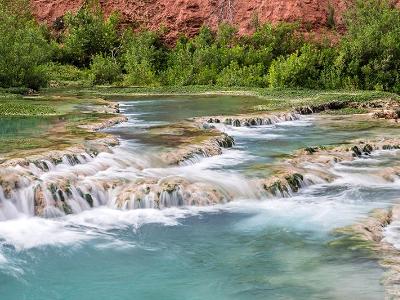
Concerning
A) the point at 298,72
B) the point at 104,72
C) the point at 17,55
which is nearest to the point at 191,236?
the point at 17,55

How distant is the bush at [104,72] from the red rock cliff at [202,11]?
8.39 meters

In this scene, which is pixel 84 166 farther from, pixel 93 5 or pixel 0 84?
pixel 93 5

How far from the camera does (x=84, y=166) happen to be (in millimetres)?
12820

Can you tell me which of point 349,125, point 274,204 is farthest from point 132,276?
point 349,125

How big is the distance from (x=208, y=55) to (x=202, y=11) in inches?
376

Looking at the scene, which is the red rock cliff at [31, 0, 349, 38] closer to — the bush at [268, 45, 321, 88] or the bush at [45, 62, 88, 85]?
the bush at [45, 62, 88, 85]

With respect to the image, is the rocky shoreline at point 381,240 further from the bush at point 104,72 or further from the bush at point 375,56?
the bush at point 104,72

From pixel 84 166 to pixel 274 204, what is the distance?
409cm

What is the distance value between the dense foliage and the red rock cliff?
1.17 metres

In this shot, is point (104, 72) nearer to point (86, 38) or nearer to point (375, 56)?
point (86, 38)

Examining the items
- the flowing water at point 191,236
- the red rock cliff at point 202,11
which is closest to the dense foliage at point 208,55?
the red rock cliff at point 202,11

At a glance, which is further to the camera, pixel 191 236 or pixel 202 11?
pixel 202 11

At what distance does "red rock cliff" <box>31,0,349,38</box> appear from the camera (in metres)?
44.4

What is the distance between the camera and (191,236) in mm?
9836
